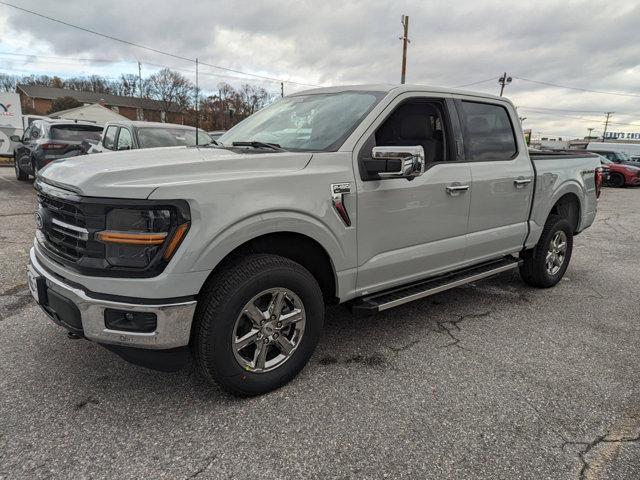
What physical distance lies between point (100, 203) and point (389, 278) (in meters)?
1.99

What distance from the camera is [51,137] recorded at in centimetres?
1020

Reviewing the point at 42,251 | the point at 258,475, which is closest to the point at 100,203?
the point at 42,251

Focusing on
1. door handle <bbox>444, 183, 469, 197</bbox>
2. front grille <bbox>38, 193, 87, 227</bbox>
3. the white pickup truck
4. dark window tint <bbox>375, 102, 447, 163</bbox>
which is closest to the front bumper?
the white pickup truck

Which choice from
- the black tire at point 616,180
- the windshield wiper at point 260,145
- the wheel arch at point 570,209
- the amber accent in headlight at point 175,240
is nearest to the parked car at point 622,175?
the black tire at point 616,180

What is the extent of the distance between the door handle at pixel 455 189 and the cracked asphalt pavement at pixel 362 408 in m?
1.18

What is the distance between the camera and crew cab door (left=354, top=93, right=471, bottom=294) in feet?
10.2

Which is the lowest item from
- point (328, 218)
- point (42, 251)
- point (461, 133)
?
point (42, 251)

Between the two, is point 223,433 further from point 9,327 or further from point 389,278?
point 9,327

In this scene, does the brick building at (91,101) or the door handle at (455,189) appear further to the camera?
the brick building at (91,101)

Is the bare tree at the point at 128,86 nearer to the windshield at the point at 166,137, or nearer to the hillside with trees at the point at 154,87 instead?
the hillside with trees at the point at 154,87

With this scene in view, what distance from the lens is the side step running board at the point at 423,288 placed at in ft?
10.6

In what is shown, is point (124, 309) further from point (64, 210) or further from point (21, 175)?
point (21, 175)

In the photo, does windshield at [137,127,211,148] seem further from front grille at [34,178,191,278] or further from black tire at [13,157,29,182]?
black tire at [13,157,29,182]

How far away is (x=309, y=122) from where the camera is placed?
3482 millimetres
